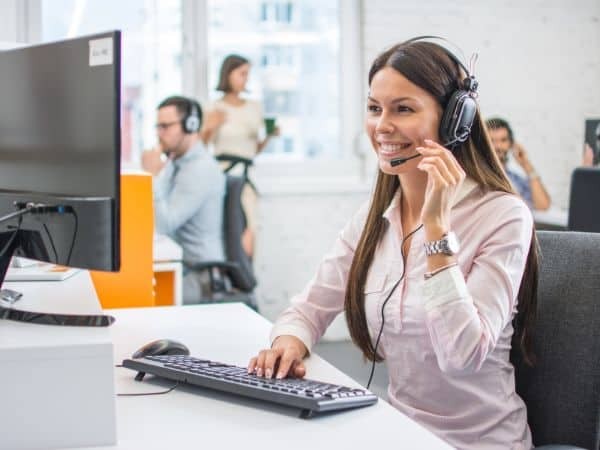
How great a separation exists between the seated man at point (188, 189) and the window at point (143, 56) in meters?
0.47

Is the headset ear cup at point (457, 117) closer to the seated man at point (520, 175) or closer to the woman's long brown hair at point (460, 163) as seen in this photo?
the woman's long brown hair at point (460, 163)

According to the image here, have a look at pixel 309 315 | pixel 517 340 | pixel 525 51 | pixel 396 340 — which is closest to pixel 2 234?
pixel 309 315

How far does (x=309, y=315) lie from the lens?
151 centimetres

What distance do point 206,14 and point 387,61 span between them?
3.21 metres

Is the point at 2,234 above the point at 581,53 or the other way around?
the other way around

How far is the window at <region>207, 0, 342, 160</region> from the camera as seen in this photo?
4.53m

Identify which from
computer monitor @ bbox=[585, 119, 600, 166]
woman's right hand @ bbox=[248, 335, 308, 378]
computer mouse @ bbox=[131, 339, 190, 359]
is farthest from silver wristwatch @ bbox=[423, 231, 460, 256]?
computer monitor @ bbox=[585, 119, 600, 166]

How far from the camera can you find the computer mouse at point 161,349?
1.32 meters

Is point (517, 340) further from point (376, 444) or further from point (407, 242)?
point (376, 444)

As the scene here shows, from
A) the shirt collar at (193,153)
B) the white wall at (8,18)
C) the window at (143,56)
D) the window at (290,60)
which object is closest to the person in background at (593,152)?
the window at (290,60)

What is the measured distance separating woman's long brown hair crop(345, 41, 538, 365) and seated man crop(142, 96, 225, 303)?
7.17ft

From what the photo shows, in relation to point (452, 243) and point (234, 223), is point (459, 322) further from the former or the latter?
point (234, 223)

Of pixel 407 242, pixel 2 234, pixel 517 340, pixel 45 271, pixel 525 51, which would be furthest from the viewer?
pixel 525 51

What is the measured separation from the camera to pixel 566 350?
1286mm
